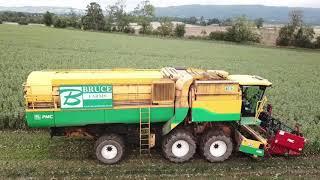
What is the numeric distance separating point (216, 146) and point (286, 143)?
2.38 m

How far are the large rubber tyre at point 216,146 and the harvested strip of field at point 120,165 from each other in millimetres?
246

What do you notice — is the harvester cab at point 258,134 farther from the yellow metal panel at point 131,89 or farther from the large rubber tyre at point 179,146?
the yellow metal panel at point 131,89

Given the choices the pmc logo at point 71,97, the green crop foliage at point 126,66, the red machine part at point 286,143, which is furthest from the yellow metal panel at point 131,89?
the green crop foliage at point 126,66

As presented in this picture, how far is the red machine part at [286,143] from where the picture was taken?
44.3 feet

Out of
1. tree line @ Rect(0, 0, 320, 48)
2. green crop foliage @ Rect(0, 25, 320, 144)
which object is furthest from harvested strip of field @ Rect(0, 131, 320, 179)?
tree line @ Rect(0, 0, 320, 48)

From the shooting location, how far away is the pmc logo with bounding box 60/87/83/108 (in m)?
12.4

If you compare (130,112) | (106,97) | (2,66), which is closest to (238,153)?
(130,112)

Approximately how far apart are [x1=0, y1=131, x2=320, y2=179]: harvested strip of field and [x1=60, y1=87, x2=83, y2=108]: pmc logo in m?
1.97

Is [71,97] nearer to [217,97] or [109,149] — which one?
[109,149]

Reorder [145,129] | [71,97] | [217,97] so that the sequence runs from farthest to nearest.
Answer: [145,129], [217,97], [71,97]

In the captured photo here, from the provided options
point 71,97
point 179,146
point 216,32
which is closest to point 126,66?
point 179,146

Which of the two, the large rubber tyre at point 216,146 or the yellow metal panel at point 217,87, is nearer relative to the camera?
the yellow metal panel at point 217,87

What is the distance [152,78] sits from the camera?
43.3ft

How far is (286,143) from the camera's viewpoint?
13.6m
